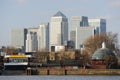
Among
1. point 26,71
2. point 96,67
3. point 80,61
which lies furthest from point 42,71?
point 80,61

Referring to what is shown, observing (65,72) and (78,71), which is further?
(78,71)

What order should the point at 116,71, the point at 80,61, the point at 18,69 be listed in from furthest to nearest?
the point at 80,61 → the point at 18,69 → the point at 116,71

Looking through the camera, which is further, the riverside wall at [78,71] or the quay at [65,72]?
the quay at [65,72]

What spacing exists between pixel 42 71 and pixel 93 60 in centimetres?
2195

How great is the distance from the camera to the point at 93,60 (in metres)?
171

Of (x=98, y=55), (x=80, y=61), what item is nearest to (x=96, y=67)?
(x=98, y=55)

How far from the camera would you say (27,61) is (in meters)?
182

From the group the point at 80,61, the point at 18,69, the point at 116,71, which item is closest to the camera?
the point at 116,71

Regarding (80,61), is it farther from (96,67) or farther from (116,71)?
(116,71)

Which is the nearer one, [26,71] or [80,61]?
[26,71]

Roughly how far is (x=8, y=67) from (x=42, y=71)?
14.4 metres

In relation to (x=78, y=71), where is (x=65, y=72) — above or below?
below

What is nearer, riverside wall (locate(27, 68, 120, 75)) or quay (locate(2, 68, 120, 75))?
riverside wall (locate(27, 68, 120, 75))

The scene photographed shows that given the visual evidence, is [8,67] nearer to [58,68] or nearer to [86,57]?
[58,68]
